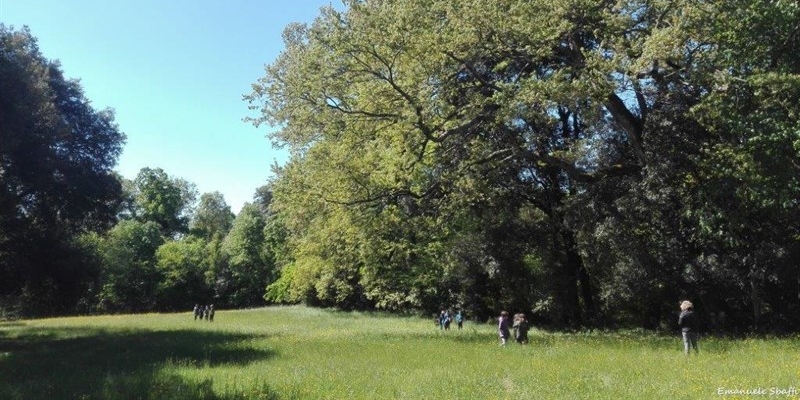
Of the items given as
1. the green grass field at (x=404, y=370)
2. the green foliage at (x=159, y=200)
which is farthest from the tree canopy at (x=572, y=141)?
the green foliage at (x=159, y=200)

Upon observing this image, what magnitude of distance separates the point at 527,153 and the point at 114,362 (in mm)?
17121

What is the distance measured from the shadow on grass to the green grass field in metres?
0.05

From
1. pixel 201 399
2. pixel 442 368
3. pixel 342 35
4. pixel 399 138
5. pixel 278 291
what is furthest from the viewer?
pixel 278 291

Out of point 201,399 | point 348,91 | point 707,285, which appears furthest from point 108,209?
point 707,285

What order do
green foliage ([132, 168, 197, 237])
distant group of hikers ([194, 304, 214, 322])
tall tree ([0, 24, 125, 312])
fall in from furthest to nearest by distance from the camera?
green foliage ([132, 168, 197, 237])
distant group of hikers ([194, 304, 214, 322])
tall tree ([0, 24, 125, 312])

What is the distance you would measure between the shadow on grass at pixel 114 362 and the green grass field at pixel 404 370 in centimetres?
5

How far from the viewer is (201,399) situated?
1088 cm

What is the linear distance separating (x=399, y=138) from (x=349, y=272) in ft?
87.6

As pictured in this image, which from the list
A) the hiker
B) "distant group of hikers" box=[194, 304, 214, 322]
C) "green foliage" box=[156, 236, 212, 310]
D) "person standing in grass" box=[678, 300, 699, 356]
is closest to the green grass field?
"person standing in grass" box=[678, 300, 699, 356]

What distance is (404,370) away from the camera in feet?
46.3

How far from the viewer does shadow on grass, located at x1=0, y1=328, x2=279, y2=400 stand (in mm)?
12070

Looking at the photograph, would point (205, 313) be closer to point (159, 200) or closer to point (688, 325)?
point (688, 325)

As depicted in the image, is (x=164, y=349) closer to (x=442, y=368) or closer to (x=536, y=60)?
(x=442, y=368)

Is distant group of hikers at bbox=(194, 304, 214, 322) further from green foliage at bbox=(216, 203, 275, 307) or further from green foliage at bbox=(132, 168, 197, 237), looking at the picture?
green foliage at bbox=(132, 168, 197, 237)
